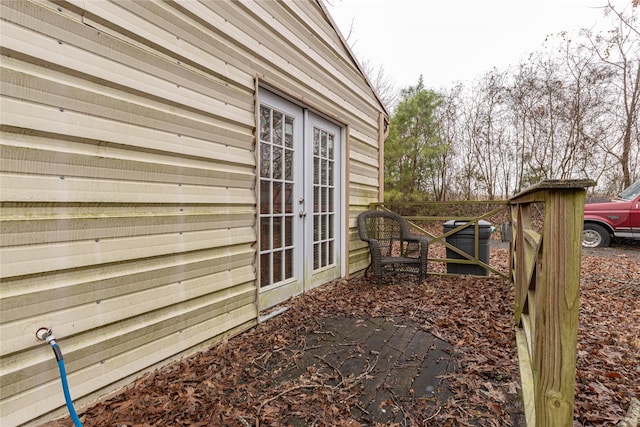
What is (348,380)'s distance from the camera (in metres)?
1.85

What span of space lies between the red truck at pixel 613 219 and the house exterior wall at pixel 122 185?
6.97 metres

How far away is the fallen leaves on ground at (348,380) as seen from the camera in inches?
60.0

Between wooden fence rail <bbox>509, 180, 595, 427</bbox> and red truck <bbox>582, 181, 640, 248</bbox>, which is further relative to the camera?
red truck <bbox>582, 181, 640, 248</bbox>

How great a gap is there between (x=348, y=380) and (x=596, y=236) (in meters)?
7.36

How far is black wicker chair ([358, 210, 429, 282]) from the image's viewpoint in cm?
392

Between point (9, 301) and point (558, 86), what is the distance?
1216 cm

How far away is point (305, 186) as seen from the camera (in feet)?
11.5

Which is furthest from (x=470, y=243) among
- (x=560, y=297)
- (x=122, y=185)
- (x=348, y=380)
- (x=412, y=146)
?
(x=412, y=146)

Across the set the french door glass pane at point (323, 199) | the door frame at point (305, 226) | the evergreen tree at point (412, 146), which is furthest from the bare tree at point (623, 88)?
the french door glass pane at point (323, 199)

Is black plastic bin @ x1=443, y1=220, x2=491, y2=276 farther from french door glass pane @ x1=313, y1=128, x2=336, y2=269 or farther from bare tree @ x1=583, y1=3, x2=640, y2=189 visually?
bare tree @ x1=583, y1=3, x2=640, y2=189

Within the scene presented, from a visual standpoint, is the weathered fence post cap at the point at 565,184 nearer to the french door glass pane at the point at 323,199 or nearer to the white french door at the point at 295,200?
the white french door at the point at 295,200

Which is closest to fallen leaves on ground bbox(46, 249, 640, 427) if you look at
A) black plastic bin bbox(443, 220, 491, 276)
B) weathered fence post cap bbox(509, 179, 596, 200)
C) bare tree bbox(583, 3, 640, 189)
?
weathered fence post cap bbox(509, 179, 596, 200)

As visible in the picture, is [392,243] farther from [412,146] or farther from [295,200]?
[412,146]

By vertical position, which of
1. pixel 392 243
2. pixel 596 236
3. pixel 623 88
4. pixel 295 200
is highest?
pixel 623 88
